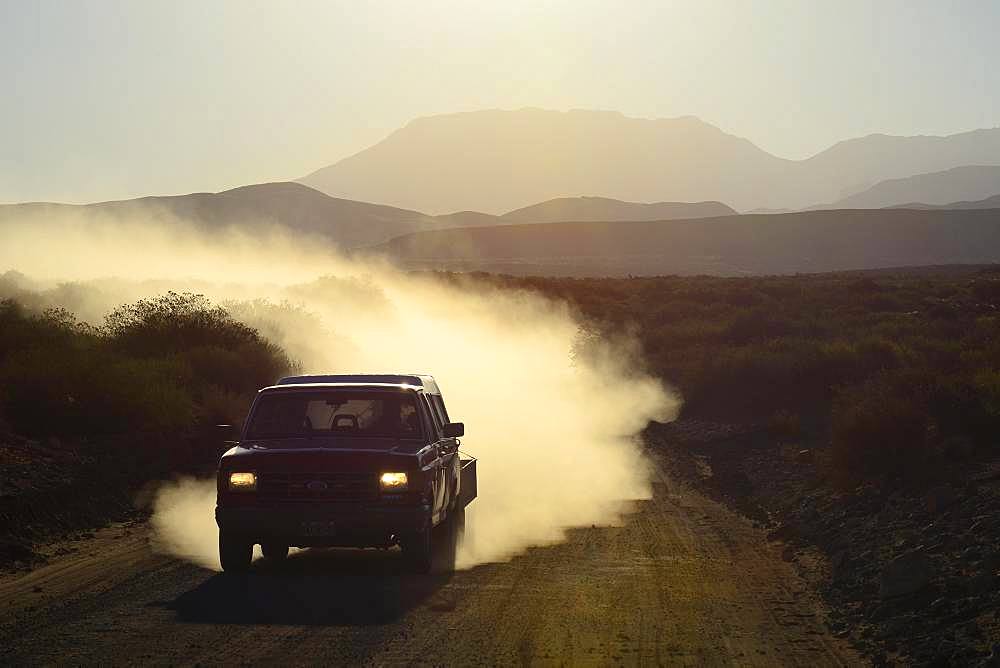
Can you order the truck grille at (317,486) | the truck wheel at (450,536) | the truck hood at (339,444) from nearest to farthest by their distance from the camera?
the truck grille at (317,486) → the truck hood at (339,444) → the truck wheel at (450,536)

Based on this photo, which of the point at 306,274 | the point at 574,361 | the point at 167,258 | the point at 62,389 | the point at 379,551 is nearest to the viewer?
the point at 379,551

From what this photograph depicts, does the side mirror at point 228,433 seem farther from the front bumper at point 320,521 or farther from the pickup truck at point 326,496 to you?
the front bumper at point 320,521

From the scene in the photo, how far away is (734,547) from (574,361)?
96.6 ft

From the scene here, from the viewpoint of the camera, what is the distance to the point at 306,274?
246ft

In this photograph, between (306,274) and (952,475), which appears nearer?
(952,475)

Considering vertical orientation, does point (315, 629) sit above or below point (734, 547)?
above

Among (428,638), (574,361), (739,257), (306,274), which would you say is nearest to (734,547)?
(428,638)

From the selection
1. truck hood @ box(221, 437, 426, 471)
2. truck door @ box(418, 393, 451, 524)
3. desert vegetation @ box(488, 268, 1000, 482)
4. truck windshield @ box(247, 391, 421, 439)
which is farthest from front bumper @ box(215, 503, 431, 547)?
desert vegetation @ box(488, 268, 1000, 482)

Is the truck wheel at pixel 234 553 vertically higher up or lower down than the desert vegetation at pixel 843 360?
higher up

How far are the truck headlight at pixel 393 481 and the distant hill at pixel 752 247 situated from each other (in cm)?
14340

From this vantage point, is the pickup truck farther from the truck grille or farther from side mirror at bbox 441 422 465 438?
side mirror at bbox 441 422 465 438

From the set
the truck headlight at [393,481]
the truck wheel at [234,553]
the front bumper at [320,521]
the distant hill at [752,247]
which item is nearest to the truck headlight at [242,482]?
the front bumper at [320,521]

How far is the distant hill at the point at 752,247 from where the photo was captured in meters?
165

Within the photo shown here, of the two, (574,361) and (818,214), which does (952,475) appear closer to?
(574,361)
